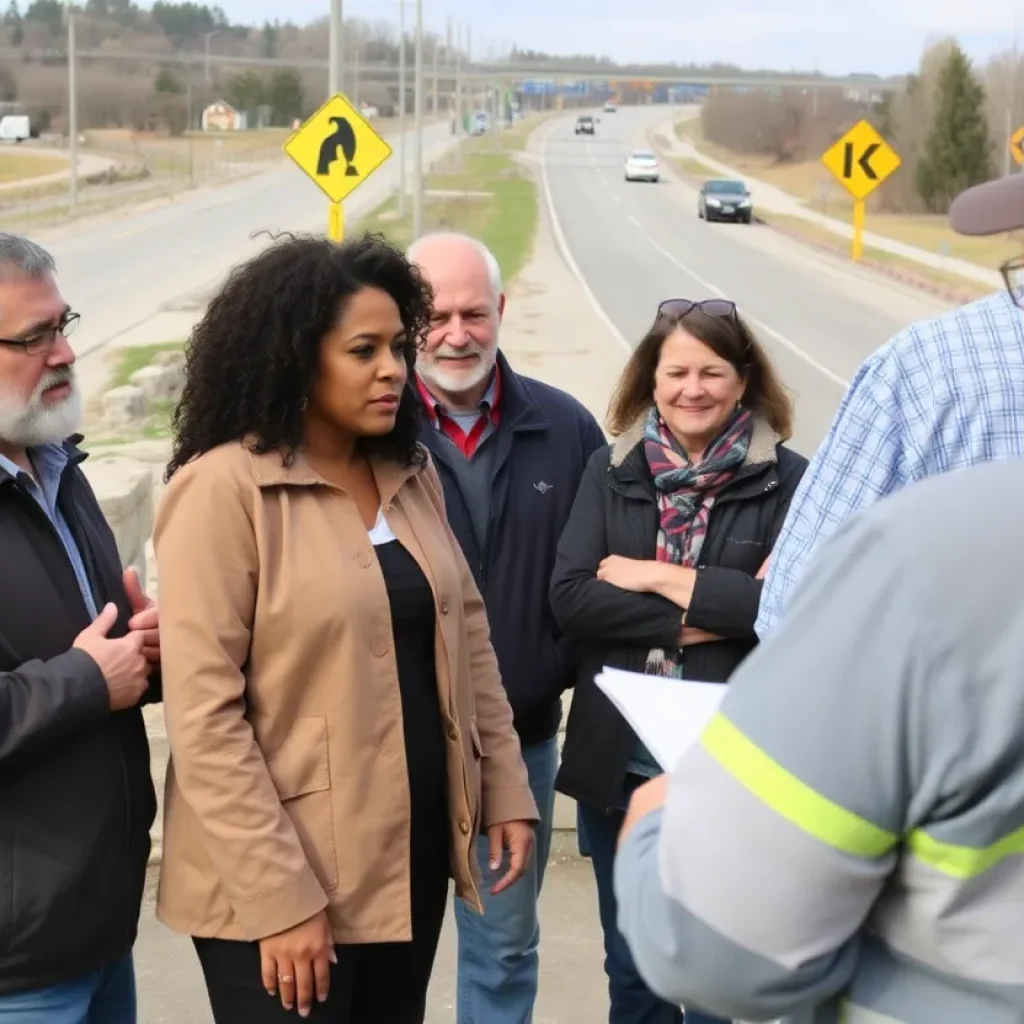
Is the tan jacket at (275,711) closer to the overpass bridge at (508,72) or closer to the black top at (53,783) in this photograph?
the black top at (53,783)

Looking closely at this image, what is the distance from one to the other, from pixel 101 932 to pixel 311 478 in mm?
865

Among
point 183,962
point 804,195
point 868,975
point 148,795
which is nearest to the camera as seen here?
point 868,975

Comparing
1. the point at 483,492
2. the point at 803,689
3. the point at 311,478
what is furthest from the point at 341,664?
the point at 803,689

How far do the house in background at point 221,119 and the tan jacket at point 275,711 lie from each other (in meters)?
119

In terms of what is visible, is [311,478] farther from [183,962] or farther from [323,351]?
[183,962]

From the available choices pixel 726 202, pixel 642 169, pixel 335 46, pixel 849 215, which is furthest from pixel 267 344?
pixel 642 169

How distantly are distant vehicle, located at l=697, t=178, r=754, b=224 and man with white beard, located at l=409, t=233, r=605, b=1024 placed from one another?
44.7 meters

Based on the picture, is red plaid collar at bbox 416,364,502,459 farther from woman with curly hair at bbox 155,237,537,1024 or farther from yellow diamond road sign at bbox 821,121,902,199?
yellow diamond road sign at bbox 821,121,902,199

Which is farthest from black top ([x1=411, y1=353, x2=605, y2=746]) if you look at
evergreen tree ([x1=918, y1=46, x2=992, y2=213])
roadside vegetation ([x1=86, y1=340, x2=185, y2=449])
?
evergreen tree ([x1=918, y1=46, x2=992, y2=213])

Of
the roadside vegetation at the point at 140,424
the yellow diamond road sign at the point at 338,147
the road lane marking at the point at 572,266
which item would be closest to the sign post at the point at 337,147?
the yellow diamond road sign at the point at 338,147

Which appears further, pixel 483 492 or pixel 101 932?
pixel 483 492

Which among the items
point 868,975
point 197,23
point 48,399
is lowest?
point 868,975

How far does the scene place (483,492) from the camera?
3.55 metres

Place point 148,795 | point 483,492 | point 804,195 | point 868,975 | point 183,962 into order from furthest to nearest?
point 804,195 < point 183,962 < point 483,492 < point 148,795 < point 868,975
